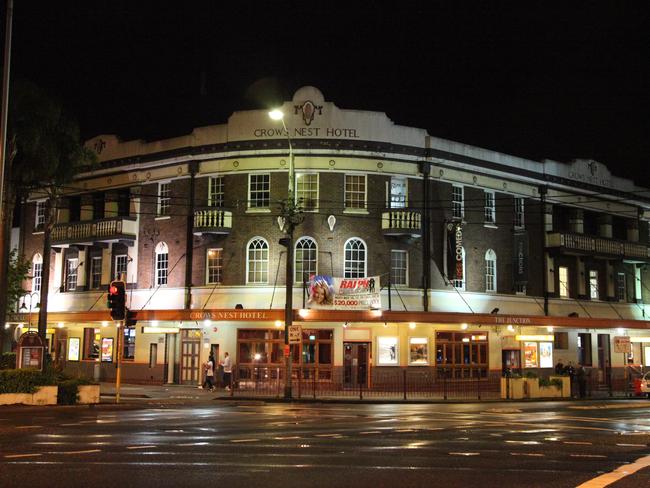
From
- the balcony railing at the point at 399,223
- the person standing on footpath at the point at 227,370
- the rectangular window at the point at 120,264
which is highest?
the balcony railing at the point at 399,223

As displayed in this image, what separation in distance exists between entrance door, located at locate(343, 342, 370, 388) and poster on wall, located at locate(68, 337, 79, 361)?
54.1 feet

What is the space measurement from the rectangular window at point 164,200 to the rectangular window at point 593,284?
→ 25.8m

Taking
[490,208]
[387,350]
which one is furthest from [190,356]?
[490,208]

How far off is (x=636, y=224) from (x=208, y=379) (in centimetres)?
3090

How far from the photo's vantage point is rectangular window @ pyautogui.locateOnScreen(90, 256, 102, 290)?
43.8 meters

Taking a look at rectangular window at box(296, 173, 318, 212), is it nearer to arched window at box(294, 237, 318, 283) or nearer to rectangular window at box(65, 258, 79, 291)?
arched window at box(294, 237, 318, 283)

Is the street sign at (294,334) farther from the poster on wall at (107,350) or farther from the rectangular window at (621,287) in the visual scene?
the rectangular window at (621,287)

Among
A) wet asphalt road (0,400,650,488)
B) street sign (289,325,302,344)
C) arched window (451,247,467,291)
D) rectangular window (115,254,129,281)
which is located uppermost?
rectangular window (115,254,129,281)

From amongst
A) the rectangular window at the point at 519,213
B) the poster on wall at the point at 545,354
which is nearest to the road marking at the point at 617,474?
the poster on wall at the point at 545,354

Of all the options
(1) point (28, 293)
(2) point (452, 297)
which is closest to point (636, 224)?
(2) point (452, 297)

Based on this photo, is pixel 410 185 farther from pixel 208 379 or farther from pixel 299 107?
pixel 208 379

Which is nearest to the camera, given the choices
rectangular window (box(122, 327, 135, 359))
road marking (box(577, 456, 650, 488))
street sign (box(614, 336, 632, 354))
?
road marking (box(577, 456, 650, 488))

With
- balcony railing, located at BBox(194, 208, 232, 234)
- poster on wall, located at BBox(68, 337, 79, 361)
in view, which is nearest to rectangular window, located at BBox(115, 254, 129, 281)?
poster on wall, located at BBox(68, 337, 79, 361)

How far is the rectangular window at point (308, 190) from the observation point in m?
38.0
